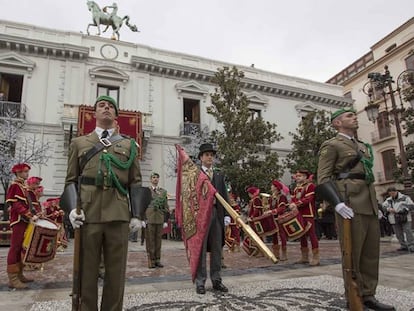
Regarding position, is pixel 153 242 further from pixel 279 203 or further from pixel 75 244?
pixel 75 244

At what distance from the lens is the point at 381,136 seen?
26.0m

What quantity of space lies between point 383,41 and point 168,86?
20.0 metres

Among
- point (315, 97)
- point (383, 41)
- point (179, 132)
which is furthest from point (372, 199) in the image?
point (383, 41)

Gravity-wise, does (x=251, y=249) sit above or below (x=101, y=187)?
below

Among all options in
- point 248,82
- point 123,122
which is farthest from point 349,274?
point 248,82

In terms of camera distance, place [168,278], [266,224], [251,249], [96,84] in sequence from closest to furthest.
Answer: [168,278] < [266,224] < [251,249] < [96,84]

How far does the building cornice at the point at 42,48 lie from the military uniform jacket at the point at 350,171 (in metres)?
17.7

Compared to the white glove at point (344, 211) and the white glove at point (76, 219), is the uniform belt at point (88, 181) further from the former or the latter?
the white glove at point (344, 211)

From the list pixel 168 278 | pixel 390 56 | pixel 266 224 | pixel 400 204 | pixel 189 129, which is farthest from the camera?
pixel 390 56

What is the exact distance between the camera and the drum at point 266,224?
738cm

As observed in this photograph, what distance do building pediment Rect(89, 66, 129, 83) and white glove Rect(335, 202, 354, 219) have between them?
58.1 ft

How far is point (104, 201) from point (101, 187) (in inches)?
4.9

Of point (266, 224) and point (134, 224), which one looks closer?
point (134, 224)

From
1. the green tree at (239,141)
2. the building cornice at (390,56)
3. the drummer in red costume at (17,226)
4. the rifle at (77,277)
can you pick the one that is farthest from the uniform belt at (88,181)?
the building cornice at (390,56)
